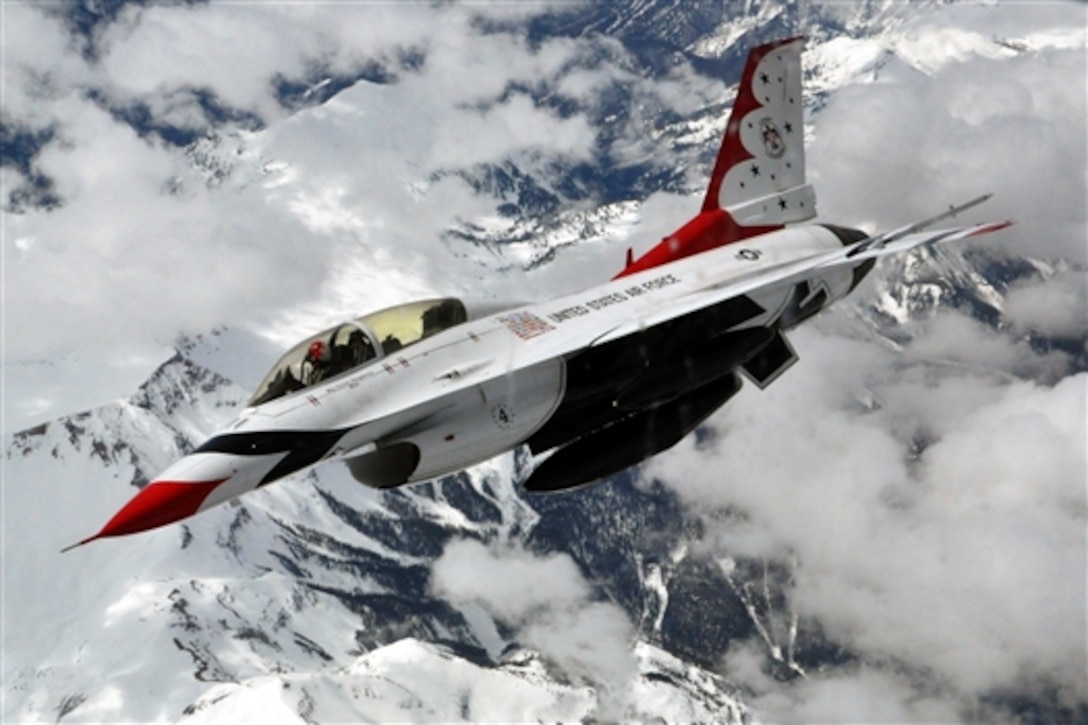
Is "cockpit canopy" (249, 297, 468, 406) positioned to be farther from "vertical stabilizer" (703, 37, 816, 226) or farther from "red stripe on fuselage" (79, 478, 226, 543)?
"vertical stabilizer" (703, 37, 816, 226)

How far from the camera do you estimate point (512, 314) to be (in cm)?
1792

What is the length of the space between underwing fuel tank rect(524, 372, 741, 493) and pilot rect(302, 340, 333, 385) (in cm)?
508

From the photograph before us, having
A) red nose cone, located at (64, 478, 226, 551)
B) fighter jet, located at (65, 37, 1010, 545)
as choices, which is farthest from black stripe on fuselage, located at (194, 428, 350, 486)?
red nose cone, located at (64, 478, 226, 551)

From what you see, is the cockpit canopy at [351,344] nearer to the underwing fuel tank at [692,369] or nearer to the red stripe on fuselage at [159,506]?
the red stripe on fuselage at [159,506]

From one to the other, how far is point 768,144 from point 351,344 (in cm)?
1493

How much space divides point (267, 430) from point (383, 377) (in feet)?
6.81

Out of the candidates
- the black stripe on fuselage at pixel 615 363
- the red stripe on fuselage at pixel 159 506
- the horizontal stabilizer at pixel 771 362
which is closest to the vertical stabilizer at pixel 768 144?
the horizontal stabilizer at pixel 771 362

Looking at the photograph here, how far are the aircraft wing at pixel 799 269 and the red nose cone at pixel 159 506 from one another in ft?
22.5

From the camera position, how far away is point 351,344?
15.7 meters

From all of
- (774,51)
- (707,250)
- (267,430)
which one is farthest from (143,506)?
(774,51)

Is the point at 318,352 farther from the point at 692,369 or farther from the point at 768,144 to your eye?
the point at 768,144

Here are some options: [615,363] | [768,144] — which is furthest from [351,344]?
[768,144]

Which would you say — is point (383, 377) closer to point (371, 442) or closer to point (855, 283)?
point (371, 442)

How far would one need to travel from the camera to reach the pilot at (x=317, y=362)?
15180 millimetres
